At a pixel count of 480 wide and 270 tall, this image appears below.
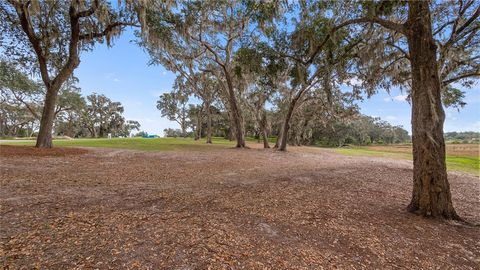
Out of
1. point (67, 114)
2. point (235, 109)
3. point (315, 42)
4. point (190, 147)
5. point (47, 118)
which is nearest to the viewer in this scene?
point (315, 42)

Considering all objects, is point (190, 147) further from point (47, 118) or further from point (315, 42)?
point (315, 42)

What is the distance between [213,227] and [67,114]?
50792 mm

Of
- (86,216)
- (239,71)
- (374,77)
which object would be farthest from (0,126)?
(374,77)

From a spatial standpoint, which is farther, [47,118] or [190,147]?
[190,147]

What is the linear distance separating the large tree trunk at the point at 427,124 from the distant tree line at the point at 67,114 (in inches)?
1113

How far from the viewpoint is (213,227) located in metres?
3.24

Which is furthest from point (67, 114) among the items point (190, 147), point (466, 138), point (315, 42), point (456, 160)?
point (466, 138)

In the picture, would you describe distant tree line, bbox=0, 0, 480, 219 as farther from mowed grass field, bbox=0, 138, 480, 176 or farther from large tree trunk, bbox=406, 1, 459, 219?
mowed grass field, bbox=0, 138, 480, 176

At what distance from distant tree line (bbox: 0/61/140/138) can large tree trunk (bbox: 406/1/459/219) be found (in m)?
28.3

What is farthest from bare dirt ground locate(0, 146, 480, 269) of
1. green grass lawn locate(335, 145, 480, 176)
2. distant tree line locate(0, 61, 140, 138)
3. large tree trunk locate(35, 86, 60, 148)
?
distant tree line locate(0, 61, 140, 138)

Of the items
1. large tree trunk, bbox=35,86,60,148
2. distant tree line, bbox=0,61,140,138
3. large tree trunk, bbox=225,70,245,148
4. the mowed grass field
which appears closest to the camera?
large tree trunk, bbox=35,86,60,148

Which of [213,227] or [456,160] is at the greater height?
[456,160]

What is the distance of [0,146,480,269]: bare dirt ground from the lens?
2469mm

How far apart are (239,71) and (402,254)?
392 inches
